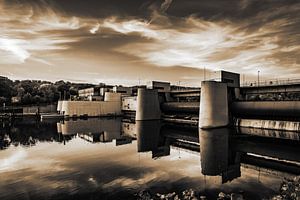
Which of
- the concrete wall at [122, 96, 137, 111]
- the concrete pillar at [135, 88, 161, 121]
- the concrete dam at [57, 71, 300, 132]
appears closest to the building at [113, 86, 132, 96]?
the concrete wall at [122, 96, 137, 111]

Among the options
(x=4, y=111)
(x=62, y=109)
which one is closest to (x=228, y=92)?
(x=62, y=109)

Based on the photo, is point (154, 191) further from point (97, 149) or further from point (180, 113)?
point (180, 113)

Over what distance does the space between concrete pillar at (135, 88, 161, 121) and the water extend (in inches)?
932

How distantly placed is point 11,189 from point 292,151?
83.9ft

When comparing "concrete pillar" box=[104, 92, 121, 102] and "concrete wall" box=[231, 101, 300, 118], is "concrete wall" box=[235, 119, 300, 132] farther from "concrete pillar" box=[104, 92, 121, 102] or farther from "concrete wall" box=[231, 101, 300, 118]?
"concrete pillar" box=[104, 92, 121, 102]

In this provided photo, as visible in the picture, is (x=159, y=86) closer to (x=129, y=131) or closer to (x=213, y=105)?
(x=129, y=131)

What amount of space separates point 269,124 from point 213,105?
9184mm

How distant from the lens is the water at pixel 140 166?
15016 millimetres

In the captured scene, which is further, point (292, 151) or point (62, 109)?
point (62, 109)

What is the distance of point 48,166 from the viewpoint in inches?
823

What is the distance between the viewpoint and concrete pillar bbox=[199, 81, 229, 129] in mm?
42625

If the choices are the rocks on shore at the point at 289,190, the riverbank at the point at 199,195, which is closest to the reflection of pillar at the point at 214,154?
the rocks on shore at the point at 289,190

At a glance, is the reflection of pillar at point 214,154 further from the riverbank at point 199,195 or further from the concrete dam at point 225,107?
the concrete dam at point 225,107

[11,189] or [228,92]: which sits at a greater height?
[228,92]
